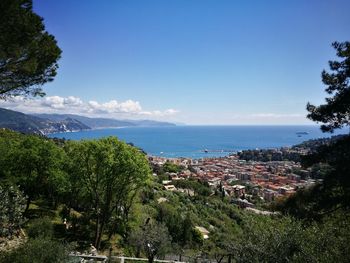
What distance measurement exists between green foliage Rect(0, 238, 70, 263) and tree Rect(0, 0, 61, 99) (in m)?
6.15

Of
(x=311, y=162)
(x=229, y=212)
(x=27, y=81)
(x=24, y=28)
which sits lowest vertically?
(x=229, y=212)

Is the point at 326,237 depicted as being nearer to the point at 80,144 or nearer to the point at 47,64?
the point at 47,64

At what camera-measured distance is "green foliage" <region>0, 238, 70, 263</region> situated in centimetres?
977

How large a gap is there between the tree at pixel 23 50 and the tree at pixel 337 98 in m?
10.9

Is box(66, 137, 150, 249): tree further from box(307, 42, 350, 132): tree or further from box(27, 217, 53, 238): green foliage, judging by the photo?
box(307, 42, 350, 132): tree

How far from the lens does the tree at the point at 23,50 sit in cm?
1030

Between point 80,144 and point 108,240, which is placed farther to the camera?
point 108,240

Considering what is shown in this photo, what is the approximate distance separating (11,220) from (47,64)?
29.5 feet

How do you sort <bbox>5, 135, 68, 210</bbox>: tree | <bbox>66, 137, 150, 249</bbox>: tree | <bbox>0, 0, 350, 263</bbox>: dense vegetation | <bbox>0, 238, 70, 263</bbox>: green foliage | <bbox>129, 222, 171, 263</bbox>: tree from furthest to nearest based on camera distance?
<bbox>5, 135, 68, 210</bbox>: tree
<bbox>66, 137, 150, 249</bbox>: tree
<bbox>129, 222, 171, 263</bbox>: tree
<bbox>0, 0, 350, 263</bbox>: dense vegetation
<bbox>0, 238, 70, 263</bbox>: green foliage

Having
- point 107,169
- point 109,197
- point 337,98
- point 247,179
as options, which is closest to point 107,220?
point 109,197

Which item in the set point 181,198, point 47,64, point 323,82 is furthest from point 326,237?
point 181,198

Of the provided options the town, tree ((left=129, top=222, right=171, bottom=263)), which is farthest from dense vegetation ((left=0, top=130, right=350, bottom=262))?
the town

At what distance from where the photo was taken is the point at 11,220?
53.3 feet

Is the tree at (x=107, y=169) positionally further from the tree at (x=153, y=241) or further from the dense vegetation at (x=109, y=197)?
the tree at (x=153, y=241)
